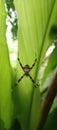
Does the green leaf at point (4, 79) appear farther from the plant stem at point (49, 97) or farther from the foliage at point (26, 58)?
the plant stem at point (49, 97)

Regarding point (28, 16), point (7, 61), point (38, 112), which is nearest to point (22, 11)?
point (28, 16)

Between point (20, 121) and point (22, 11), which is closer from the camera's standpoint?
point (22, 11)

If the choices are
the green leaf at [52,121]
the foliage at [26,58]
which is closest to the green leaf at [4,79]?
the foliage at [26,58]

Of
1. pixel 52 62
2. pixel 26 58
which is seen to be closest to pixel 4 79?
pixel 26 58

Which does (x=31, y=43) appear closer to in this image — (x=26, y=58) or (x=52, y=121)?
(x=26, y=58)

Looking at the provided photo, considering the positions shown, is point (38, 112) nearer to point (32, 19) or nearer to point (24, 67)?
point (24, 67)

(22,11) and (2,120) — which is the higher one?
(22,11)

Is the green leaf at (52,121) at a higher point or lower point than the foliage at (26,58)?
lower

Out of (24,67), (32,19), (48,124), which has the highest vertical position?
(32,19)
